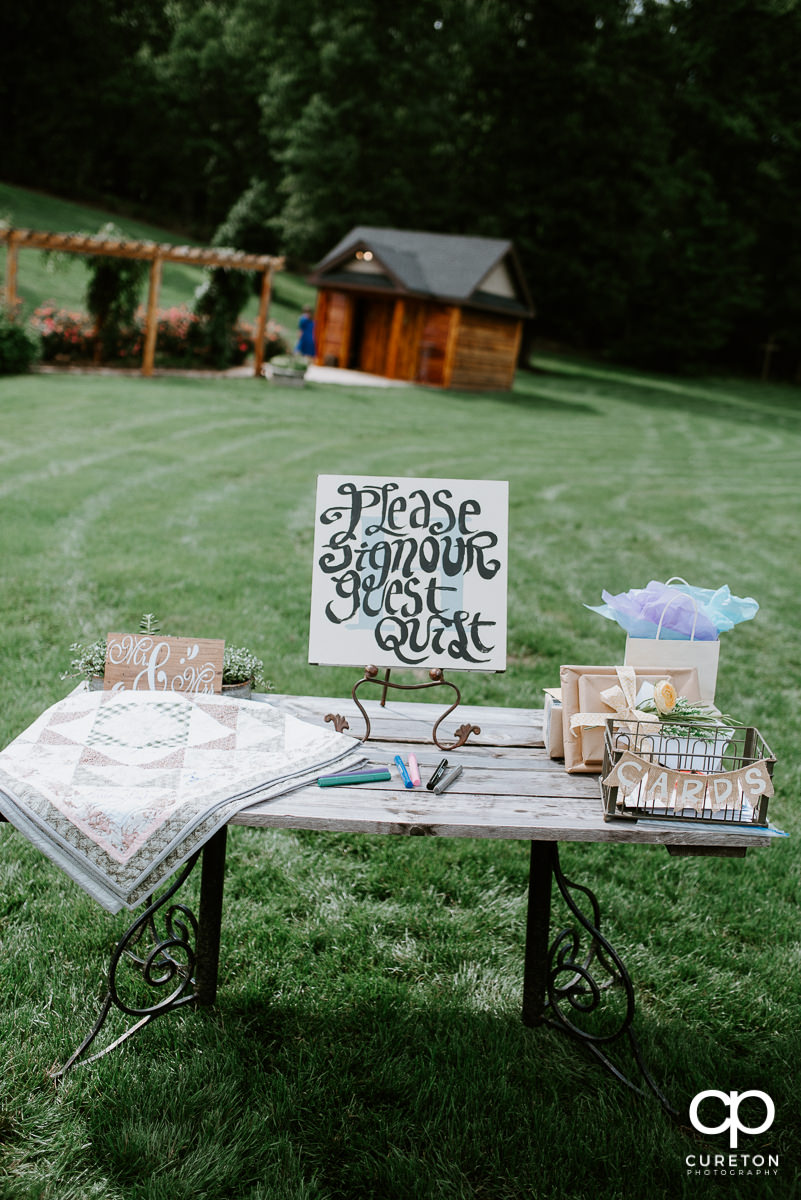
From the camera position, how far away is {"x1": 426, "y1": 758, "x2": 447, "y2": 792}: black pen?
8.25 feet

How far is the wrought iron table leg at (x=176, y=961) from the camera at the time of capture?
258cm

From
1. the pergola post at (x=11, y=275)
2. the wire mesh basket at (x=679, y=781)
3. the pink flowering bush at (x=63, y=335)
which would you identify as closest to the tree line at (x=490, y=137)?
the pink flowering bush at (x=63, y=335)

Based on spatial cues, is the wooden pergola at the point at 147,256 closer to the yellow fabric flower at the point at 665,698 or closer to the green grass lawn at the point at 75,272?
the green grass lawn at the point at 75,272

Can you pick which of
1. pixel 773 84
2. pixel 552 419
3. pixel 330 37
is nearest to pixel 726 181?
pixel 773 84

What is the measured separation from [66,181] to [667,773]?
159ft

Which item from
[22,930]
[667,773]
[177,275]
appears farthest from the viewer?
[177,275]

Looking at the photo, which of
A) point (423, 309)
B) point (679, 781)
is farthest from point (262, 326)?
point (679, 781)

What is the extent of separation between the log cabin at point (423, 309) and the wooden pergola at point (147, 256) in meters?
4.55

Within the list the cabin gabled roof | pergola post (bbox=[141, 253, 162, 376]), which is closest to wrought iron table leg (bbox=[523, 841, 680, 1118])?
pergola post (bbox=[141, 253, 162, 376])

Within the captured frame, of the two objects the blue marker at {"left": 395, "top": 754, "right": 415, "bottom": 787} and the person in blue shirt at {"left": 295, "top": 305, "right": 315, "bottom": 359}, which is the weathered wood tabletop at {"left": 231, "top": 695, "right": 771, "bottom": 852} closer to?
the blue marker at {"left": 395, "top": 754, "right": 415, "bottom": 787}

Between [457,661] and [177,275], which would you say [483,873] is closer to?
[457,661]

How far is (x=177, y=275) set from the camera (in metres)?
31.7

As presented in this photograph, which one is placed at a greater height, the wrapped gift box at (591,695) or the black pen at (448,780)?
the wrapped gift box at (591,695)

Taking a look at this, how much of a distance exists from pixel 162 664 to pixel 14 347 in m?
14.4
